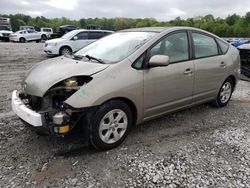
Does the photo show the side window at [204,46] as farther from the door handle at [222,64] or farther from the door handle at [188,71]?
the door handle at [188,71]

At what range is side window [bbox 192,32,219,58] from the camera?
4254mm

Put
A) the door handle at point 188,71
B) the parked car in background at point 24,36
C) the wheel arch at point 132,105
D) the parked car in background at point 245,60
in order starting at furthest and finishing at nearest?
the parked car in background at point 24,36 → the parked car in background at point 245,60 → the door handle at point 188,71 → the wheel arch at point 132,105

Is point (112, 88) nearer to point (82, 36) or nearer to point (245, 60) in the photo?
point (245, 60)

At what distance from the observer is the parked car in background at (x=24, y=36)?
2766 centimetres

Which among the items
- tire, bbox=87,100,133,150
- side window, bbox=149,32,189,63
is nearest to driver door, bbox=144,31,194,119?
side window, bbox=149,32,189,63

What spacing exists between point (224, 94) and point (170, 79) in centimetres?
184

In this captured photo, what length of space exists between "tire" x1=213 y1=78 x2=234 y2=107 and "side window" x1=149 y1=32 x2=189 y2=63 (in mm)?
1324

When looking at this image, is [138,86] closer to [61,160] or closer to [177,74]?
[177,74]

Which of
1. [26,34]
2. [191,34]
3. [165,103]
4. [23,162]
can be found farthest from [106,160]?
[26,34]

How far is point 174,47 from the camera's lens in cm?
392

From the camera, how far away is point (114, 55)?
11.8 ft

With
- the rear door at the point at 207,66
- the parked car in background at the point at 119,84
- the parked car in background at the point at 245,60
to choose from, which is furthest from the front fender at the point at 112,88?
the parked car in background at the point at 245,60

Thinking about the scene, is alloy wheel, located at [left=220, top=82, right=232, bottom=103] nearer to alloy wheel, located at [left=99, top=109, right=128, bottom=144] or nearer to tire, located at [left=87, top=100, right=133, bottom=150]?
tire, located at [left=87, top=100, right=133, bottom=150]

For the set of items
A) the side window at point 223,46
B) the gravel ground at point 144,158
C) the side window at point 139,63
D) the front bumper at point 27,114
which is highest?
the side window at point 223,46
